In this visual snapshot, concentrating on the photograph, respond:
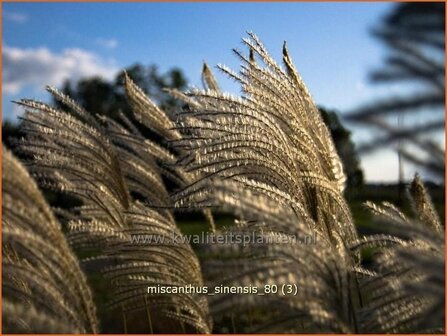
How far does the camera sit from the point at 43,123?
3762 millimetres

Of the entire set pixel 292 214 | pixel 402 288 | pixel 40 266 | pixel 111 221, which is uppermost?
pixel 111 221

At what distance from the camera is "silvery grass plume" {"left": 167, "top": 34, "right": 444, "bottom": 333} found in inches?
77.1

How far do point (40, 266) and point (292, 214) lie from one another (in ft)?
3.10

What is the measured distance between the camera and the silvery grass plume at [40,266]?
6.61 feet

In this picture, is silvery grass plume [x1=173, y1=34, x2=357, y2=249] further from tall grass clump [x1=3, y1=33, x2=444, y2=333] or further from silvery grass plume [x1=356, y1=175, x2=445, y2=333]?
silvery grass plume [x1=356, y1=175, x2=445, y2=333]

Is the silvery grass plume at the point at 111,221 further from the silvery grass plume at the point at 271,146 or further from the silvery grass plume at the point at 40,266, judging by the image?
the silvery grass plume at the point at 40,266

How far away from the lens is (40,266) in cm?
217

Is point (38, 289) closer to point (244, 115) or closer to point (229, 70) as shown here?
point (244, 115)

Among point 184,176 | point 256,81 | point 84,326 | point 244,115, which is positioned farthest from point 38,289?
point 184,176

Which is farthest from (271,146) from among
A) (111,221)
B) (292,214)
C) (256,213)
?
(111,221)

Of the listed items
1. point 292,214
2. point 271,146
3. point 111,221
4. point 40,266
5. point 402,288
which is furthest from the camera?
point 111,221

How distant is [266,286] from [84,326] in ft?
2.33

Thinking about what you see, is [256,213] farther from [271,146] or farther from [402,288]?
[271,146]

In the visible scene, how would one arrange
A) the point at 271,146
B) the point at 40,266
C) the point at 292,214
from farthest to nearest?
the point at 271,146 → the point at 292,214 → the point at 40,266
